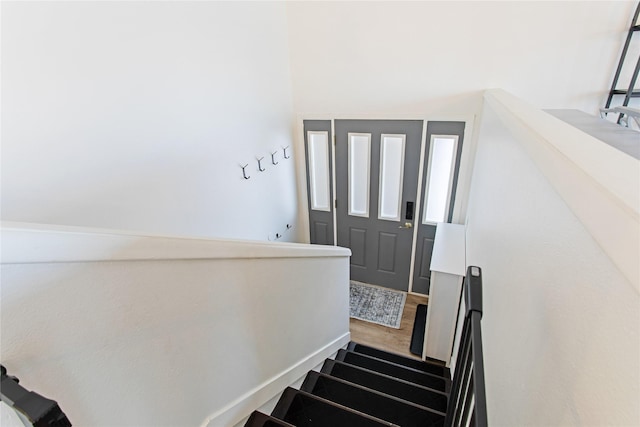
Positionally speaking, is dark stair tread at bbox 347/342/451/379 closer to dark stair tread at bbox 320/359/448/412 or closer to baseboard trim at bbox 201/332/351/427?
dark stair tread at bbox 320/359/448/412

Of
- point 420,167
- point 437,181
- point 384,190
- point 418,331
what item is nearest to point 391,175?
point 384,190

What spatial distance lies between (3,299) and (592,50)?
361 cm

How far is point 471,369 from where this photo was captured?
105 centimetres

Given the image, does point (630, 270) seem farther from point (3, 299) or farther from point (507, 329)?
point (3, 299)

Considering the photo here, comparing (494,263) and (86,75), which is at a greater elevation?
(86,75)

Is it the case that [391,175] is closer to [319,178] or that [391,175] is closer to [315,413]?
[319,178]

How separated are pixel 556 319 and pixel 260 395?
4.80 feet

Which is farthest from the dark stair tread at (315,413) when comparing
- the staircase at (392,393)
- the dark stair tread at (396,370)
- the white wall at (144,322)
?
the dark stair tread at (396,370)

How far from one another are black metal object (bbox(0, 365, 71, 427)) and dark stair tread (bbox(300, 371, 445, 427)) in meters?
1.82

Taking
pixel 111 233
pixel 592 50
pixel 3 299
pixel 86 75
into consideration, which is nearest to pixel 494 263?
pixel 111 233

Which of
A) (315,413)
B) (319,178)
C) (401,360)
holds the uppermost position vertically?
(319,178)

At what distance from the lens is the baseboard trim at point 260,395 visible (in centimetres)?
133

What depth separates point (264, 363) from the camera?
161 centimetres

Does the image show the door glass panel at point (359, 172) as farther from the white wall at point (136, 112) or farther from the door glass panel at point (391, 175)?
the white wall at point (136, 112)
